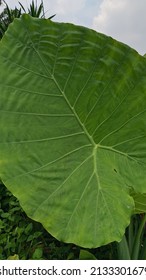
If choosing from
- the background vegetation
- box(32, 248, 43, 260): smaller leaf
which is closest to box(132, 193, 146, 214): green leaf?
the background vegetation

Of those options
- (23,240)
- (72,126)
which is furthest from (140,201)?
(23,240)

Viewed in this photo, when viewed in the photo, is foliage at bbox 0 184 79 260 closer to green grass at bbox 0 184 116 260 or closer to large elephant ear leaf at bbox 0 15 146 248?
green grass at bbox 0 184 116 260

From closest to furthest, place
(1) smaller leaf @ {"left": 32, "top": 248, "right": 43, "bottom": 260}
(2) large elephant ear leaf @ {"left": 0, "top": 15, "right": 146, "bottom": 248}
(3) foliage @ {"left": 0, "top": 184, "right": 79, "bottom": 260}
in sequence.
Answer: (2) large elephant ear leaf @ {"left": 0, "top": 15, "right": 146, "bottom": 248}, (1) smaller leaf @ {"left": 32, "top": 248, "right": 43, "bottom": 260}, (3) foliage @ {"left": 0, "top": 184, "right": 79, "bottom": 260}

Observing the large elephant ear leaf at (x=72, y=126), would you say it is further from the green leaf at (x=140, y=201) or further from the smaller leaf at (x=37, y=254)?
the smaller leaf at (x=37, y=254)

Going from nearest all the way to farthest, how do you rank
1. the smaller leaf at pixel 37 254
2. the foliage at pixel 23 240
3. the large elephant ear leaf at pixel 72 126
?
the large elephant ear leaf at pixel 72 126, the smaller leaf at pixel 37 254, the foliage at pixel 23 240

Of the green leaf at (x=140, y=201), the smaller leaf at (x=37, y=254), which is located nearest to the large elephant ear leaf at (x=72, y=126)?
the green leaf at (x=140, y=201)

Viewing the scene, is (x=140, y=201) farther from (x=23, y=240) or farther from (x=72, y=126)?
(x=23, y=240)

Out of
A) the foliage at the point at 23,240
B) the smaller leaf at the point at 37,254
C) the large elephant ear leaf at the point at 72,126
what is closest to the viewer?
the large elephant ear leaf at the point at 72,126

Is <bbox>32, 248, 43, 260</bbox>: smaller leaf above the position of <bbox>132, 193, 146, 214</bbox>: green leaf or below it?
below

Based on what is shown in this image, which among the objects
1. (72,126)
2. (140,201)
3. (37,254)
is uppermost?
(72,126)
